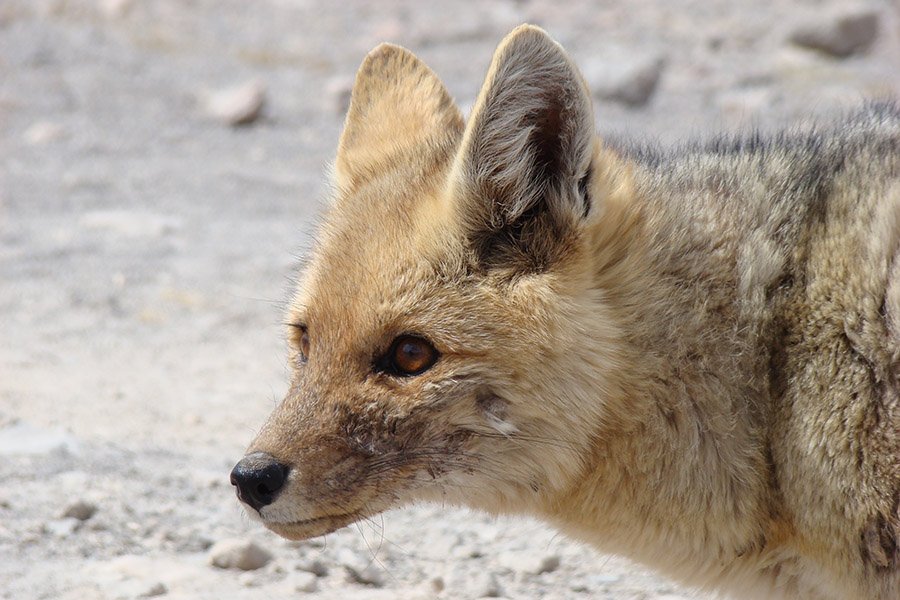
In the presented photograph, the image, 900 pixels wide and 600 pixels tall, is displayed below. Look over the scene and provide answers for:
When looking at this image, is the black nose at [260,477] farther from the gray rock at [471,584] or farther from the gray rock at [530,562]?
the gray rock at [530,562]

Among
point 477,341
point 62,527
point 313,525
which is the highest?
point 477,341

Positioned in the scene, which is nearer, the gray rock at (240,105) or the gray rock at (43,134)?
the gray rock at (43,134)

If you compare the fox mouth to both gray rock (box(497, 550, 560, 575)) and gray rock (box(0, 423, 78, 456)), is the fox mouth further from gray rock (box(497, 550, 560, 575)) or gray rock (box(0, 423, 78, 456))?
gray rock (box(0, 423, 78, 456))

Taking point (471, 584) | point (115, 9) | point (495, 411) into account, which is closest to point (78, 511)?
point (471, 584)

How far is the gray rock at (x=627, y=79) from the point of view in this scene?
37.9 feet

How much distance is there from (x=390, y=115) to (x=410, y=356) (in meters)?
1.52

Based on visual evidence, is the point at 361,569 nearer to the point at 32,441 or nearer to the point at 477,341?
the point at 477,341

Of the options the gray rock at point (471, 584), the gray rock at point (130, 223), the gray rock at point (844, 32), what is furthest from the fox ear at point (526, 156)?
the gray rock at point (844, 32)

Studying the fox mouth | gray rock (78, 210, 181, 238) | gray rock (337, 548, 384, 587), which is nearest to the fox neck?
the fox mouth

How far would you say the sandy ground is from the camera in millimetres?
5242

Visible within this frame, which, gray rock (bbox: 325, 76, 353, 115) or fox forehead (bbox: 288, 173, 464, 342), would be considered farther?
gray rock (bbox: 325, 76, 353, 115)

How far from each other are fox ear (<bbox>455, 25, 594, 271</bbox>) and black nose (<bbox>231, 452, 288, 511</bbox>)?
98cm

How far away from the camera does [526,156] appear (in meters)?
4.12

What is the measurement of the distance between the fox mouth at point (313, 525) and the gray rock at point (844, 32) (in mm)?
9832
